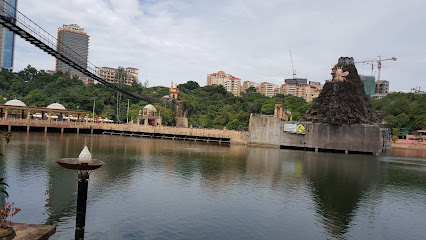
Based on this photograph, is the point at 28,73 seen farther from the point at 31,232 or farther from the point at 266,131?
the point at 31,232

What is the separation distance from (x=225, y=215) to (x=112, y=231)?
20.7 feet

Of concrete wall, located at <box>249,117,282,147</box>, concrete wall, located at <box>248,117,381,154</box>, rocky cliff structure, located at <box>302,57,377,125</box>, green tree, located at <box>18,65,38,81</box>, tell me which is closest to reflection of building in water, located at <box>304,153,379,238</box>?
concrete wall, located at <box>248,117,381,154</box>

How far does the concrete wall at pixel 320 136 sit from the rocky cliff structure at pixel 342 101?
6.19 ft

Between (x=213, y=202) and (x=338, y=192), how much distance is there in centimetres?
1112

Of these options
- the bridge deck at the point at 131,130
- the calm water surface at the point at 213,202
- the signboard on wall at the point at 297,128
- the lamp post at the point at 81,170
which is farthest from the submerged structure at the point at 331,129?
the lamp post at the point at 81,170

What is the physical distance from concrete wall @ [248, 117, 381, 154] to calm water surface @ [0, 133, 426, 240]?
33.2 meters

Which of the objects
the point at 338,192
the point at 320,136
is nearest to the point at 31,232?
the point at 338,192

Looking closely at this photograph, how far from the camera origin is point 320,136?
67875 mm

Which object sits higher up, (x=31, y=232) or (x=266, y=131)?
(x=266, y=131)

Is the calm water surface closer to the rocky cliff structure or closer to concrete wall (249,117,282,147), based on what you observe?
the rocky cliff structure

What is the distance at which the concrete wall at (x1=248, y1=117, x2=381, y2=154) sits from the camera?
65.8 metres

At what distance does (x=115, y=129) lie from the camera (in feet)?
268

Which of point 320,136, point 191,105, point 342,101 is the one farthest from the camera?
point 191,105

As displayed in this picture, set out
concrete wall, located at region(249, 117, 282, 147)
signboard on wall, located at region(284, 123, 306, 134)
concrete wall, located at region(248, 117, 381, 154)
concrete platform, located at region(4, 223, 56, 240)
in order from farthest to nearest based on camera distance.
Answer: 1. concrete wall, located at region(249, 117, 282, 147)
2. signboard on wall, located at region(284, 123, 306, 134)
3. concrete wall, located at region(248, 117, 381, 154)
4. concrete platform, located at region(4, 223, 56, 240)
